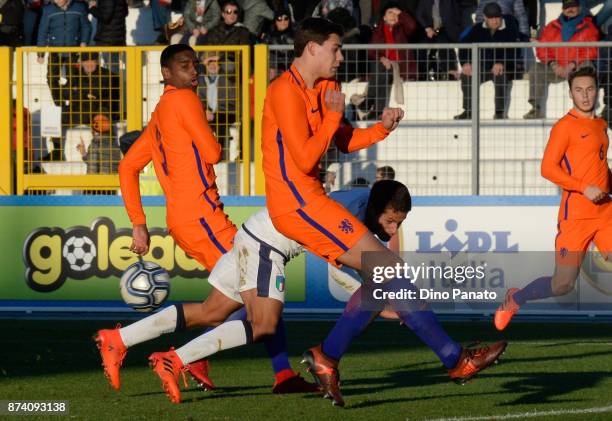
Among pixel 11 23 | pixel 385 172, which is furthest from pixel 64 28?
pixel 385 172

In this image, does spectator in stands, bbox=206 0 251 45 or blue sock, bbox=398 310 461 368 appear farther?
spectator in stands, bbox=206 0 251 45

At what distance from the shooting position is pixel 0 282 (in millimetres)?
15617

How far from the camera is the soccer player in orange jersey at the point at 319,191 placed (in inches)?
297

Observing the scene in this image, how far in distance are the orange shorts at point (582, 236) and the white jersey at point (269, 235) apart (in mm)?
4048

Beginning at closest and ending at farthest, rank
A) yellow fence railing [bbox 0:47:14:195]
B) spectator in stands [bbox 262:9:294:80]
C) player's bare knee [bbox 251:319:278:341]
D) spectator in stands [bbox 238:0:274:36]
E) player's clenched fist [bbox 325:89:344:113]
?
player's clenched fist [bbox 325:89:344:113]
player's bare knee [bbox 251:319:278:341]
yellow fence railing [bbox 0:47:14:195]
spectator in stands [bbox 262:9:294:80]
spectator in stands [bbox 238:0:274:36]


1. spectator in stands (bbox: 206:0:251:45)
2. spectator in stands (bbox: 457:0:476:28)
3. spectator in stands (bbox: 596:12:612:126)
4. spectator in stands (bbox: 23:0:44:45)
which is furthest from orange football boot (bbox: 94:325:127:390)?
spectator in stands (bbox: 23:0:44:45)

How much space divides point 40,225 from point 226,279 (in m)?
7.79

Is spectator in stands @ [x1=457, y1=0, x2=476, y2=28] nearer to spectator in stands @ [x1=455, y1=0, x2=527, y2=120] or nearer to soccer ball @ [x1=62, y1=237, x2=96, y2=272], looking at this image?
spectator in stands @ [x1=455, y1=0, x2=527, y2=120]

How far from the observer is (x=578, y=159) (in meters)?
11.3

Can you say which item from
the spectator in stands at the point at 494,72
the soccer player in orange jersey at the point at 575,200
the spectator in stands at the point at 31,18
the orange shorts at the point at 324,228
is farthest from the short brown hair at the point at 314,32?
the spectator in stands at the point at 31,18

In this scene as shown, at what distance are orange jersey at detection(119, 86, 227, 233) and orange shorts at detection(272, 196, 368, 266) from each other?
1388 millimetres

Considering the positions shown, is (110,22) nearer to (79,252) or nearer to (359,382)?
(79,252)

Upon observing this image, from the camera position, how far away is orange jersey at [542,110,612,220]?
11297 millimetres

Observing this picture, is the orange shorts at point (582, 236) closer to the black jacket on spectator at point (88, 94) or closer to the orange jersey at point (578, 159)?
the orange jersey at point (578, 159)
